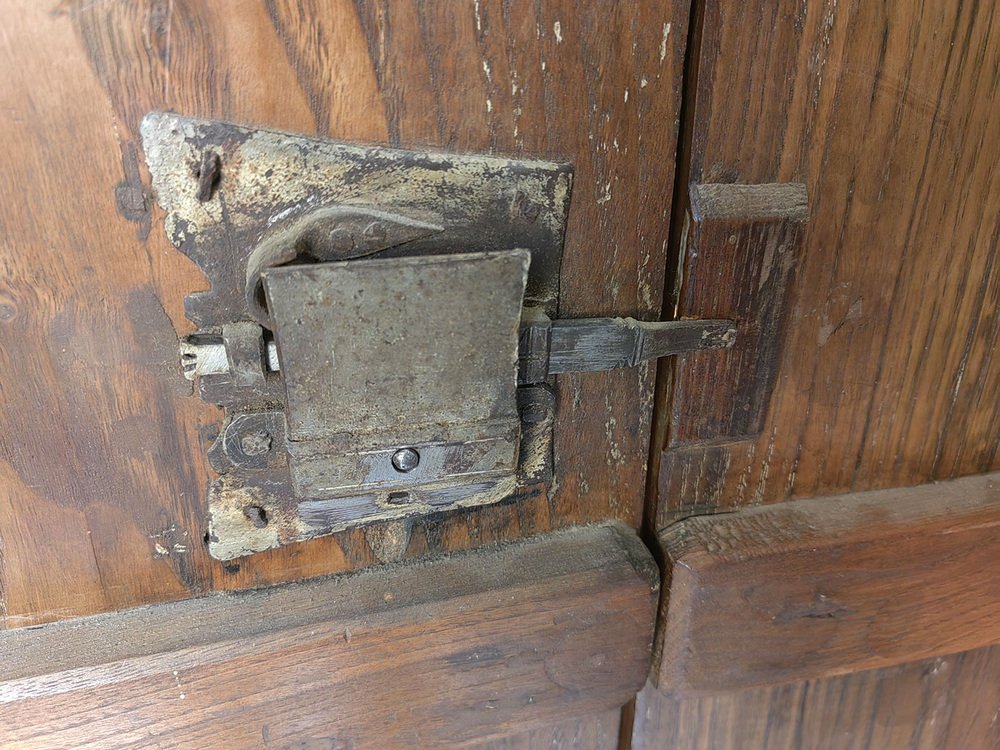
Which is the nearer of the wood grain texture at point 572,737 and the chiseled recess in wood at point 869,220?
the chiseled recess in wood at point 869,220

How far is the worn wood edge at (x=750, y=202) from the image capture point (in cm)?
43

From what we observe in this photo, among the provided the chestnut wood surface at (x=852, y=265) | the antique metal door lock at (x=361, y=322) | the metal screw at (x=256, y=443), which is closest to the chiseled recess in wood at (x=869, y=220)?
the chestnut wood surface at (x=852, y=265)

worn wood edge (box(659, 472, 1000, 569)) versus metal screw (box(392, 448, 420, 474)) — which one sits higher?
metal screw (box(392, 448, 420, 474))

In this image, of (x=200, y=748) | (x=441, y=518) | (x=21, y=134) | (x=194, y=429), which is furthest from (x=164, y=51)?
(x=200, y=748)

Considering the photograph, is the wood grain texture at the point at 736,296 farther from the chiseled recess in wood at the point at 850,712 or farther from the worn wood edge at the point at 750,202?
the chiseled recess in wood at the point at 850,712

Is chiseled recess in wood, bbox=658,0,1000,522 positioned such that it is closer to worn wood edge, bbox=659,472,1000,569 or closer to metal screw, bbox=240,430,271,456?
worn wood edge, bbox=659,472,1000,569

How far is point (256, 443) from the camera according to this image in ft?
1.39

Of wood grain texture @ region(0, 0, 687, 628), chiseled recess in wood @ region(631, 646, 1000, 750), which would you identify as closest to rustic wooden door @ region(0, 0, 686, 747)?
wood grain texture @ region(0, 0, 687, 628)

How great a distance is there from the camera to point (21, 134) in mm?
341

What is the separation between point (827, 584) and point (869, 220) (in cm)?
27

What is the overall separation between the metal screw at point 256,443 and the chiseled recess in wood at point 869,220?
27 cm

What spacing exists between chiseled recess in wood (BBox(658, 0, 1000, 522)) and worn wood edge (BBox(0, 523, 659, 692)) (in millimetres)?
65

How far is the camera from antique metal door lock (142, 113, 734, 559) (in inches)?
14.4

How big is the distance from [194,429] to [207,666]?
15 cm
